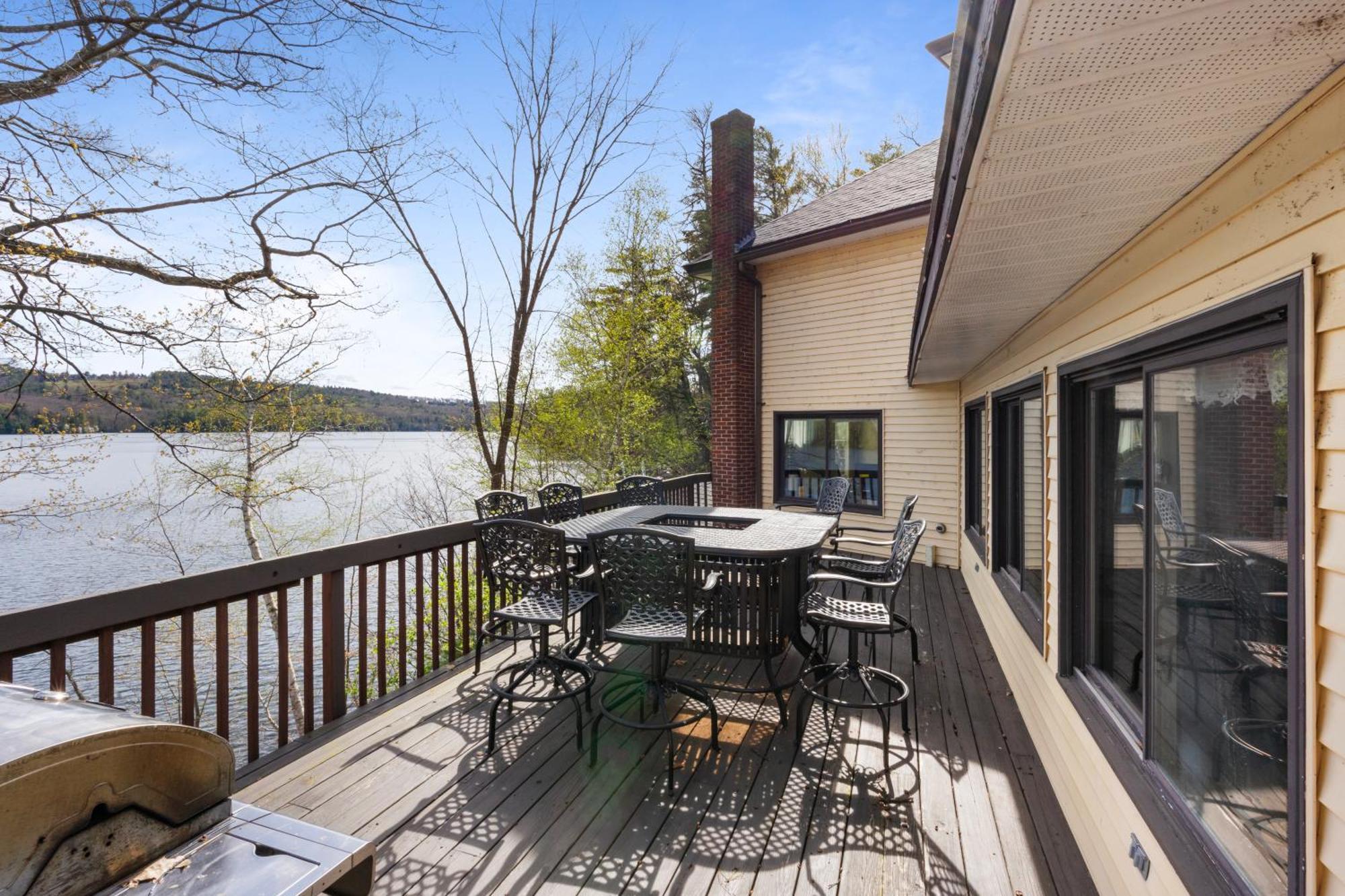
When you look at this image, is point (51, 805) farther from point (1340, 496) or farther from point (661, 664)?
point (661, 664)

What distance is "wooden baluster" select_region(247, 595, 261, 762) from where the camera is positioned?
8.62 ft

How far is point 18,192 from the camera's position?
16.0 feet

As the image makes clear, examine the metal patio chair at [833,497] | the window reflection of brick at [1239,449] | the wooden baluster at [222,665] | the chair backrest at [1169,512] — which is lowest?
the wooden baluster at [222,665]

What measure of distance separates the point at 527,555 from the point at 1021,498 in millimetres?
3165

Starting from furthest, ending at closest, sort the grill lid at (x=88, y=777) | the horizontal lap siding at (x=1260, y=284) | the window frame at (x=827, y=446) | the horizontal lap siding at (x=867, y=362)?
the window frame at (x=827, y=446)
the horizontal lap siding at (x=867, y=362)
the horizontal lap siding at (x=1260, y=284)
the grill lid at (x=88, y=777)

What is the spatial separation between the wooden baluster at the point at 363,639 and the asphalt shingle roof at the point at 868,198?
20.3ft

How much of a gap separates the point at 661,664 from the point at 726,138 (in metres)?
7.41

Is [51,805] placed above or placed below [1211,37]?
below

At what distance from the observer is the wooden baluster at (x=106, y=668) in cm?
214

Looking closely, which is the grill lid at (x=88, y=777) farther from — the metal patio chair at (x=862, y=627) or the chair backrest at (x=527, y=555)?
the metal patio chair at (x=862, y=627)

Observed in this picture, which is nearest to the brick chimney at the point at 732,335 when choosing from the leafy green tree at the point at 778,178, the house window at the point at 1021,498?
the house window at the point at 1021,498

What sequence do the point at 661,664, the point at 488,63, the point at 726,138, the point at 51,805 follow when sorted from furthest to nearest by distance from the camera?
the point at 726,138, the point at 488,63, the point at 661,664, the point at 51,805

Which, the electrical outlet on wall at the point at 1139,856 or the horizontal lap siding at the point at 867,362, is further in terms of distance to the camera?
the horizontal lap siding at the point at 867,362

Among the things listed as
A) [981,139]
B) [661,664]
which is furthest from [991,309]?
[661,664]
